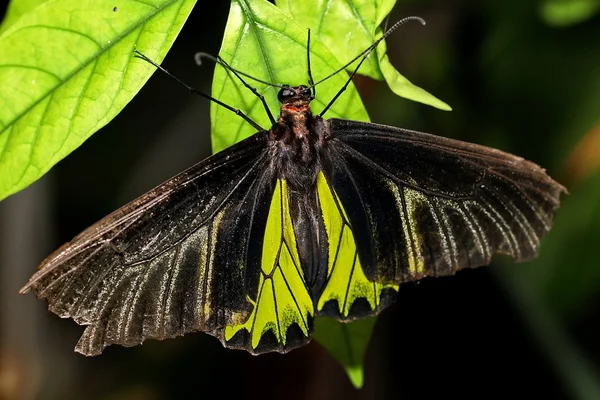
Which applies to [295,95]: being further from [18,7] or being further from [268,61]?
[18,7]

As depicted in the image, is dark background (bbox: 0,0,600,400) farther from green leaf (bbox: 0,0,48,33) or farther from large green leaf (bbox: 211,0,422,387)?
green leaf (bbox: 0,0,48,33)

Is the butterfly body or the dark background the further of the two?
the dark background

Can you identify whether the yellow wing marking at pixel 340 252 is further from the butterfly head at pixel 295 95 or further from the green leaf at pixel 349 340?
the butterfly head at pixel 295 95

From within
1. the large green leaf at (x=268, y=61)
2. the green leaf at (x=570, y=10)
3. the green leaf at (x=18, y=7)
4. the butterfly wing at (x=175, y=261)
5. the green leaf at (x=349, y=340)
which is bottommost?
the green leaf at (x=349, y=340)

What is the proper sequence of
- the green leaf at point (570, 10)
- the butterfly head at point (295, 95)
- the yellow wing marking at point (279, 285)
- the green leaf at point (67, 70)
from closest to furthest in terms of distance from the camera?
the green leaf at point (67, 70), the butterfly head at point (295, 95), the yellow wing marking at point (279, 285), the green leaf at point (570, 10)

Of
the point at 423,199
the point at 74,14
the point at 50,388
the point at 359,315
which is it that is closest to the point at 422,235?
the point at 423,199

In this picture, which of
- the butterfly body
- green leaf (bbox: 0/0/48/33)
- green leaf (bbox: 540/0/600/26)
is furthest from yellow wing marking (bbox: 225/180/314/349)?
green leaf (bbox: 540/0/600/26)

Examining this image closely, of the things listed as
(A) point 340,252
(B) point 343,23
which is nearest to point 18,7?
(B) point 343,23

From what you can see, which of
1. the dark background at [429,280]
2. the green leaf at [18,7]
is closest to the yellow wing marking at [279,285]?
the green leaf at [18,7]
